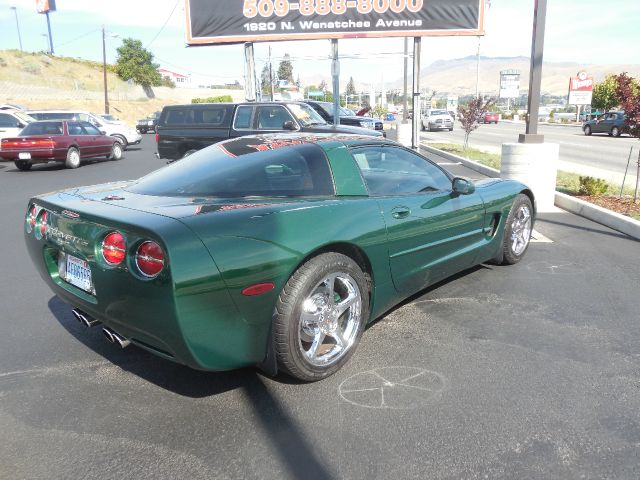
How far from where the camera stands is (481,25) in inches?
644

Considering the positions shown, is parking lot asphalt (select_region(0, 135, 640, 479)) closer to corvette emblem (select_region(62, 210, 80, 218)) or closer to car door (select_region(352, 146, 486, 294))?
car door (select_region(352, 146, 486, 294))

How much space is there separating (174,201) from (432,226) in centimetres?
184

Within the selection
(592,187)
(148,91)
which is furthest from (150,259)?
(148,91)

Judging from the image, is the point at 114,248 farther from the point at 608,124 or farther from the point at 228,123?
the point at 608,124

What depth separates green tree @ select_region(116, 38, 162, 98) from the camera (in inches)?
2736

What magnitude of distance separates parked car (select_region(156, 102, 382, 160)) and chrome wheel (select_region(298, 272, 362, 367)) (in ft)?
26.7

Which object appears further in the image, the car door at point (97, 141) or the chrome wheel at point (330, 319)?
the car door at point (97, 141)

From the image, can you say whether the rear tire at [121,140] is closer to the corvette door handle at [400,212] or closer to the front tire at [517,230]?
the front tire at [517,230]

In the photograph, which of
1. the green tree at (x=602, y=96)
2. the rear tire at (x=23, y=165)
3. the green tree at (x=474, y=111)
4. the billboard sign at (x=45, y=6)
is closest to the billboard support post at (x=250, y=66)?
the rear tire at (x=23, y=165)

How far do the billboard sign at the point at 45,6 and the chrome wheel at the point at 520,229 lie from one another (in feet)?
264

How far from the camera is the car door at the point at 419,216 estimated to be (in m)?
3.52

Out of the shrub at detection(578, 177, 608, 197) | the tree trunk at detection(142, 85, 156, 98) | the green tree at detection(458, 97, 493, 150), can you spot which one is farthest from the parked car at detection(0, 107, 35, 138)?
the tree trunk at detection(142, 85, 156, 98)

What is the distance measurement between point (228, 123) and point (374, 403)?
957 centimetres

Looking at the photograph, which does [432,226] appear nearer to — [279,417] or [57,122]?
[279,417]
